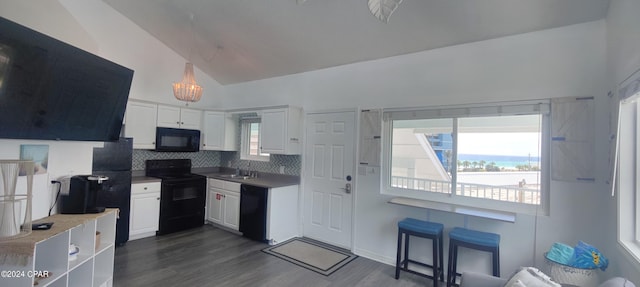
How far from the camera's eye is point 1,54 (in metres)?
1.50

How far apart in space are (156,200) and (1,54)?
301 cm

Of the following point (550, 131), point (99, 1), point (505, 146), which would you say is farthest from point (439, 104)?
point (99, 1)

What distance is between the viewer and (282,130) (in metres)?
4.27

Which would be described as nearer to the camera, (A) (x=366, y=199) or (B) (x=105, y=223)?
(B) (x=105, y=223)

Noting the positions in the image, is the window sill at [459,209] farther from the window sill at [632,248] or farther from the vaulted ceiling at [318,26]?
the vaulted ceiling at [318,26]

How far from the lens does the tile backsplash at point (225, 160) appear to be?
4.52 metres

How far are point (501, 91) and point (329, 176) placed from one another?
7.74ft

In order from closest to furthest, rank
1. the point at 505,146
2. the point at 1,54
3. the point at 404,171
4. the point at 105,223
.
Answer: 1. the point at 1,54
2. the point at 105,223
3. the point at 505,146
4. the point at 404,171

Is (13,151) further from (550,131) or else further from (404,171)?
(550,131)

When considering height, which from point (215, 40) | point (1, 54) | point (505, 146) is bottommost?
point (505, 146)

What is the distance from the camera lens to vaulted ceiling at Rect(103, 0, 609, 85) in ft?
8.32

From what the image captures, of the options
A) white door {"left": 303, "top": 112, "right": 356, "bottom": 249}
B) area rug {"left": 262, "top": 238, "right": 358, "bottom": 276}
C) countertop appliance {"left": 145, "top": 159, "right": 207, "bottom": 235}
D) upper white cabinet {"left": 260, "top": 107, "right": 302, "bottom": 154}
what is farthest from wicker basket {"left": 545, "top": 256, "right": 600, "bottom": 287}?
countertop appliance {"left": 145, "top": 159, "right": 207, "bottom": 235}

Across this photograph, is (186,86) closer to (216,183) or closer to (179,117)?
(179,117)

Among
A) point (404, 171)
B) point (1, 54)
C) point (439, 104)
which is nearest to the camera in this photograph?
point (1, 54)
